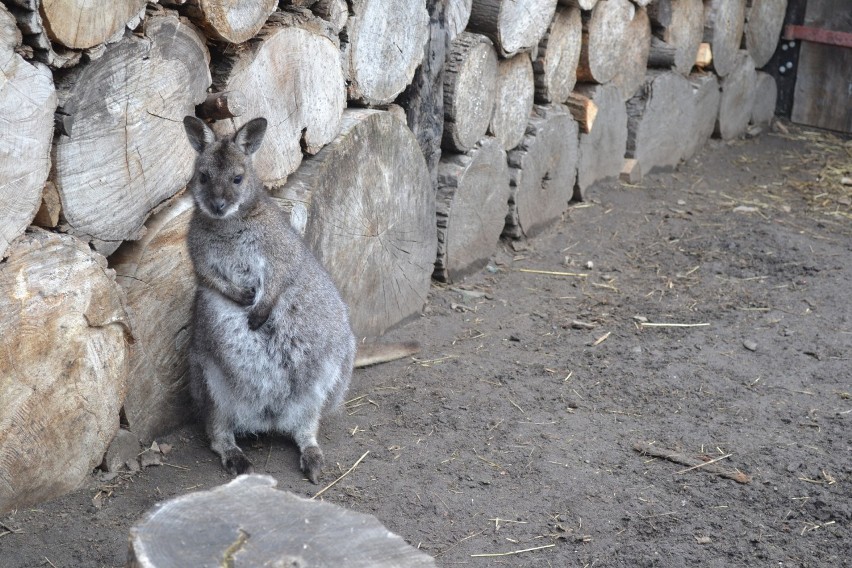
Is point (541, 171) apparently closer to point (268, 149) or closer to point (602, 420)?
point (602, 420)

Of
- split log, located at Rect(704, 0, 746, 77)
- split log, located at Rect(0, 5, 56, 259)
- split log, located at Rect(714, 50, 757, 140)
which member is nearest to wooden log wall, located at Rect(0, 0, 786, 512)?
split log, located at Rect(0, 5, 56, 259)

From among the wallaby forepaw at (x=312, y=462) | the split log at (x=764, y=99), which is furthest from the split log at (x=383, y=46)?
the split log at (x=764, y=99)

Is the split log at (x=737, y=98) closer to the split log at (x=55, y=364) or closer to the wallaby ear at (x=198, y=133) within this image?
the wallaby ear at (x=198, y=133)

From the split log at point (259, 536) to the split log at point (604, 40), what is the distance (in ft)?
→ 14.9

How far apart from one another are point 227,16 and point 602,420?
7.67 feet

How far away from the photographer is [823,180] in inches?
308

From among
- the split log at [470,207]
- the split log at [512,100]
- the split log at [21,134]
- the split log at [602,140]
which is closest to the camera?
the split log at [21,134]

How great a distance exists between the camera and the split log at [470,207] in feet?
18.4

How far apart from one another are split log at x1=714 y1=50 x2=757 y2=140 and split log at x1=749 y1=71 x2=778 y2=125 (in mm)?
86

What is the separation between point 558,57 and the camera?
20.4ft

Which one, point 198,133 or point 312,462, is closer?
point 198,133

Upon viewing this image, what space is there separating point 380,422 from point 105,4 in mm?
2135

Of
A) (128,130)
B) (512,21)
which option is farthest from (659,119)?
(128,130)

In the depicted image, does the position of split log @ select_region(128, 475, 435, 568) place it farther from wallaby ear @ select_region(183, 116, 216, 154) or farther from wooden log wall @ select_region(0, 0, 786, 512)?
wallaby ear @ select_region(183, 116, 216, 154)
